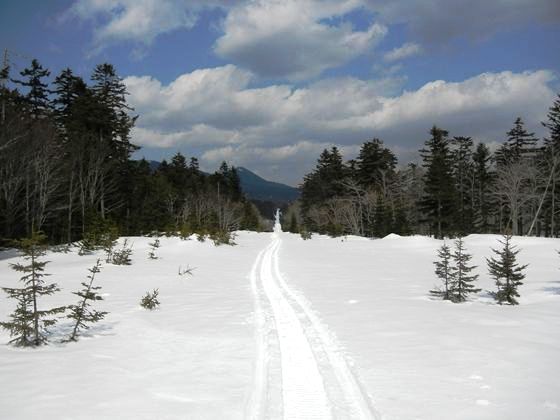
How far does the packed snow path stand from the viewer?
416 centimetres

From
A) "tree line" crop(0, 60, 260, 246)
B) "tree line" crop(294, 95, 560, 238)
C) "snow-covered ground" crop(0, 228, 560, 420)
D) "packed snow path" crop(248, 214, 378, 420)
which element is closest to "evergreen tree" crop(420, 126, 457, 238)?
"tree line" crop(294, 95, 560, 238)

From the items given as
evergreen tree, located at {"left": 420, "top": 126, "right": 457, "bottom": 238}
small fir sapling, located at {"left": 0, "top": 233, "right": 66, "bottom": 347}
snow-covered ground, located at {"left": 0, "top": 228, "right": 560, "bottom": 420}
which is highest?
evergreen tree, located at {"left": 420, "top": 126, "right": 457, "bottom": 238}

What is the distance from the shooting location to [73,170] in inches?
1288

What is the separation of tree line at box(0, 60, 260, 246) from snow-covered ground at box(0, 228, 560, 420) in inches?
558

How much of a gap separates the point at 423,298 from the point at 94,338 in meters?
8.70

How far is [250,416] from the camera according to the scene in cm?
408

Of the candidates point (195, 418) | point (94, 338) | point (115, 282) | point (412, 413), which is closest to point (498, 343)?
point (412, 413)

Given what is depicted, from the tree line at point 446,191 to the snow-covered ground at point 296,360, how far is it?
31.4m

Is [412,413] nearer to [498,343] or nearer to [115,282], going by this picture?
[498,343]

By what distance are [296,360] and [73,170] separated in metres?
32.9

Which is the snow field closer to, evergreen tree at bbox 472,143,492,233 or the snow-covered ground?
the snow-covered ground

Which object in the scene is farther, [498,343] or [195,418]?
[498,343]

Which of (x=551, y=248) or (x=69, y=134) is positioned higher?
(x=69, y=134)

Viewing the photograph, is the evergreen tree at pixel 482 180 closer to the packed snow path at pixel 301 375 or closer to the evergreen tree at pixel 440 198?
the evergreen tree at pixel 440 198
